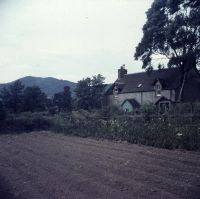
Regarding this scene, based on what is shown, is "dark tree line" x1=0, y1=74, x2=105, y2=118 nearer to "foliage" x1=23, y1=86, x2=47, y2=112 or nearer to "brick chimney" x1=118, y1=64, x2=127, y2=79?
→ "foliage" x1=23, y1=86, x2=47, y2=112

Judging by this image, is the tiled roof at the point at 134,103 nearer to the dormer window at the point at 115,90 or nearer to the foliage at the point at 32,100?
the dormer window at the point at 115,90

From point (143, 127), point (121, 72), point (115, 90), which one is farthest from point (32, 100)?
point (143, 127)

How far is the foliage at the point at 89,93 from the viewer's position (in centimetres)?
4994

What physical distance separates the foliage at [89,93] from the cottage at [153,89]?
3175 mm

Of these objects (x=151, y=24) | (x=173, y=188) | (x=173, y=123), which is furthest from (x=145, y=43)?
(x=173, y=188)

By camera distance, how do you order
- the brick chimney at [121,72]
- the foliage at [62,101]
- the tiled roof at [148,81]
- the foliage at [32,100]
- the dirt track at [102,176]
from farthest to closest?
1. the foliage at [62,101]
2. the brick chimney at [121,72]
3. the foliage at [32,100]
4. the tiled roof at [148,81]
5. the dirt track at [102,176]

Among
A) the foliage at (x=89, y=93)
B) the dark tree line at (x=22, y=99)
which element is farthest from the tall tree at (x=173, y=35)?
the dark tree line at (x=22, y=99)

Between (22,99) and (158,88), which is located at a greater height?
(158,88)

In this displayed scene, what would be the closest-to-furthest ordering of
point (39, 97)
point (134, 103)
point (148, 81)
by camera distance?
point (134, 103) < point (148, 81) < point (39, 97)

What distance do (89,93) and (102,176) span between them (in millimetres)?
40678

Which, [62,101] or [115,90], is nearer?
[115,90]

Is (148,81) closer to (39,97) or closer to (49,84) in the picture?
(39,97)

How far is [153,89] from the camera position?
45062 millimetres

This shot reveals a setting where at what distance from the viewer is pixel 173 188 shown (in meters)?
8.16
